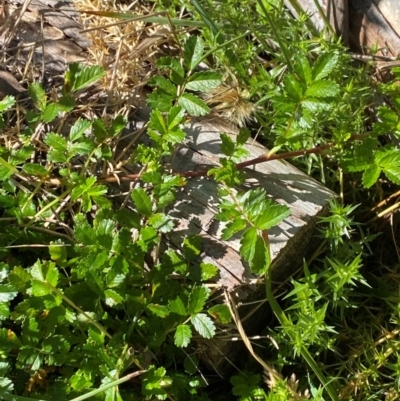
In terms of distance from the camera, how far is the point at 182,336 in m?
1.92

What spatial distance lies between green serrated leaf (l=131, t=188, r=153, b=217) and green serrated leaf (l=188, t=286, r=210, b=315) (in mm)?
284

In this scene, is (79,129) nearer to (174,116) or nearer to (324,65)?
(174,116)

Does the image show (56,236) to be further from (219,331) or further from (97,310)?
(219,331)

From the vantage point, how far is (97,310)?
198 cm

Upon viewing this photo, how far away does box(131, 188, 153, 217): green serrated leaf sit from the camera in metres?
2.01

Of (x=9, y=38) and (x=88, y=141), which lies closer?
(x=88, y=141)

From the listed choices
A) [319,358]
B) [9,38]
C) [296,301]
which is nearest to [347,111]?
[296,301]

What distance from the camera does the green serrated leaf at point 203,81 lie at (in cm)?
207

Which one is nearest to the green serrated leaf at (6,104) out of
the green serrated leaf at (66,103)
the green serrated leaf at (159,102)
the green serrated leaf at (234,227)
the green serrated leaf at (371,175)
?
the green serrated leaf at (66,103)

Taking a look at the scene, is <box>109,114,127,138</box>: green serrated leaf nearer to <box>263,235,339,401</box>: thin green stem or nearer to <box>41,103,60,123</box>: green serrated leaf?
<box>41,103,60,123</box>: green serrated leaf

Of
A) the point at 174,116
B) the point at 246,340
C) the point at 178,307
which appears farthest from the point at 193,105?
the point at 246,340

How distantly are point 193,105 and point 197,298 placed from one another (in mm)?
597

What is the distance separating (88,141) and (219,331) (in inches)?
29.0

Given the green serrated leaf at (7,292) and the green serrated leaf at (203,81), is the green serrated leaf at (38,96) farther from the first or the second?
the green serrated leaf at (7,292)
